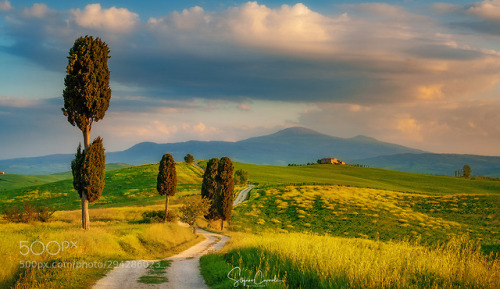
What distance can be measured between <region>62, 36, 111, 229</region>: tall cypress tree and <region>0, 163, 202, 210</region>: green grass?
152 feet

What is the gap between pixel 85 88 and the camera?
3434 centimetres

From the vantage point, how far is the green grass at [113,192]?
85000 mm

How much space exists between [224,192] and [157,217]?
43.9 feet

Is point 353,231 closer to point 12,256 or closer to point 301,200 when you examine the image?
point 301,200

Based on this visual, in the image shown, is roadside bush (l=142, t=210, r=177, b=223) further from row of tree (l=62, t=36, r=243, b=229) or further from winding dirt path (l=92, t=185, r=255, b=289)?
winding dirt path (l=92, t=185, r=255, b=289)

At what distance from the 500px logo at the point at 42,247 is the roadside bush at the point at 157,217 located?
28.3m

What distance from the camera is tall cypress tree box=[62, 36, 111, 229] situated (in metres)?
34.5

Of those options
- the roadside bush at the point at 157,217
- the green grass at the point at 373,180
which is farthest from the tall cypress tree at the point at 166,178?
the green grass at the point at 373,180

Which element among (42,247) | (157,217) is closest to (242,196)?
(157,217)

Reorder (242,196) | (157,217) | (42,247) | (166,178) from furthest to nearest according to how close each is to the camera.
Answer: (242,196) < (166,178) < (157,217) < (42,247)

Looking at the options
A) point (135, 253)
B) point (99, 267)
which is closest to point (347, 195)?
point (135, 253)

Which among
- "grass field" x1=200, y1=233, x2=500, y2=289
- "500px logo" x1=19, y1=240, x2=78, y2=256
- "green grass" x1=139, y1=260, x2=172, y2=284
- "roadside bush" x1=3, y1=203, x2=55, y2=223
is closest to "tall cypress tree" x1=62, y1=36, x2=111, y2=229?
"roadside bush" x1=3, y1=203, x2=55, y2=223
